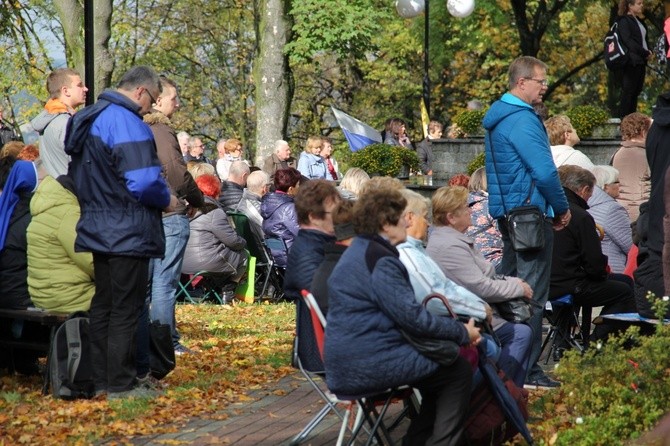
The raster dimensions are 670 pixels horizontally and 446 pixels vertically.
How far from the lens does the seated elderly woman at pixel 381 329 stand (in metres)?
6.12

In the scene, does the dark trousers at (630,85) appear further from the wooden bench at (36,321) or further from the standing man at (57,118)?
the wooden bench at (36,321)

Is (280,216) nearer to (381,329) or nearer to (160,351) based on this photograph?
(160,351)

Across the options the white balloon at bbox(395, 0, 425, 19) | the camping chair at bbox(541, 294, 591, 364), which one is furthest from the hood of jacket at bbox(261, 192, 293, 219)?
the white balloon at bbox(395, 0, 425, 19)

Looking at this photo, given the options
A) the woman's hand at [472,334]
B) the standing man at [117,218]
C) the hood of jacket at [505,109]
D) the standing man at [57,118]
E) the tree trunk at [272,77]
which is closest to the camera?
the woman's hand at [472,334]

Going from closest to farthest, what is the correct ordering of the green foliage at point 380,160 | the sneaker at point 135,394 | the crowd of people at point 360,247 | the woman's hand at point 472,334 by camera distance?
the crowd of people at point 360,247 < the woman's hand at point 472,334 < the sneaker at point 135,394 < the green foliage at point 380,160

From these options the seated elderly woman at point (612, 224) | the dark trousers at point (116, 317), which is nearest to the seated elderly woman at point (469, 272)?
the dark trousers at point (116, 317)

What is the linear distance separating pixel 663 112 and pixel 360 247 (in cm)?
259

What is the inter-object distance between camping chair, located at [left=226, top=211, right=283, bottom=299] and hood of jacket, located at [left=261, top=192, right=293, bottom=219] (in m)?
0.77

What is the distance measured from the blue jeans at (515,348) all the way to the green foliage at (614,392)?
1.88 feet

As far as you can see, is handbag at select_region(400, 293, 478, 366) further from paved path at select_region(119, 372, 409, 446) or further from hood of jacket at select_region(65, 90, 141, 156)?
hood of jacket at select_region(65, 90, 141, 156)

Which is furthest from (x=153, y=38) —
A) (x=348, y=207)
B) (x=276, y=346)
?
(x=348, y=207)

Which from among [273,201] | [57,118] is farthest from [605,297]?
[273,201]

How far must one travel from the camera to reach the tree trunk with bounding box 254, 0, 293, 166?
89.8 feet

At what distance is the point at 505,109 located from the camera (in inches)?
350
